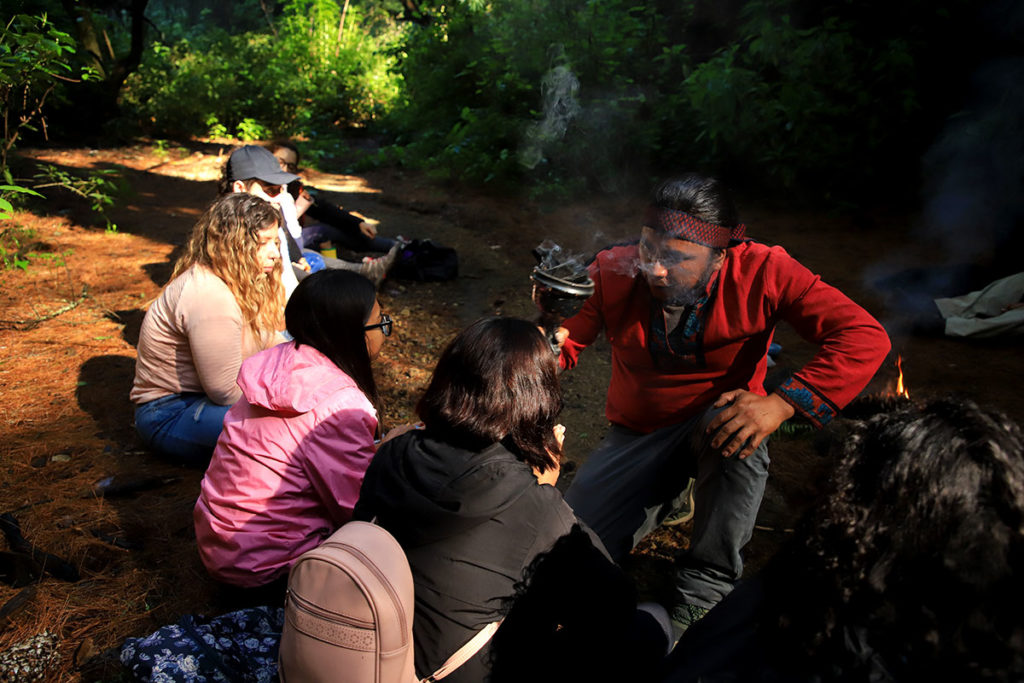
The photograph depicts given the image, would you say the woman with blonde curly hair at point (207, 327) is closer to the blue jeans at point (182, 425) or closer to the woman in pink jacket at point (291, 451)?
the blue jeans at point (182, 425)

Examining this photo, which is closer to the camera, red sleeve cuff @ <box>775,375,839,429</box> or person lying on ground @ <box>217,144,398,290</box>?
red sleeve cuff @ <box>775,375,839,429</box>

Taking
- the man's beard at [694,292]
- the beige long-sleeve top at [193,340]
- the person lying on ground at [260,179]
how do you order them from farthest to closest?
the person lying on ground at [260,179] → the beige long-sleeve top at [193,340] → the man's beard at [694,292]

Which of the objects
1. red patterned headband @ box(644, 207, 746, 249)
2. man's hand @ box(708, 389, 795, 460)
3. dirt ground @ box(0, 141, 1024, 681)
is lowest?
dirt ground @ box(0, 141, 1024, 681)

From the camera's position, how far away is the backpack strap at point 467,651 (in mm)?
1609

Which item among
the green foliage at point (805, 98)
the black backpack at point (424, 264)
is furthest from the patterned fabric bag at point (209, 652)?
the green foliage at point (805, 98)

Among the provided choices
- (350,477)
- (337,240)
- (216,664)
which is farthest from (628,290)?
(337,240)

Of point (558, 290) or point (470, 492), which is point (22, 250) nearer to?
point (558, 290)

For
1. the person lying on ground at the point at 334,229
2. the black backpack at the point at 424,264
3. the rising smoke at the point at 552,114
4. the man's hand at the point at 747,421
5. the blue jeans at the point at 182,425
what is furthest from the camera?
the rising smoke at the point at 552,114

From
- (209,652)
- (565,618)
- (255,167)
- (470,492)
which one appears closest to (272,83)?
(255,167)

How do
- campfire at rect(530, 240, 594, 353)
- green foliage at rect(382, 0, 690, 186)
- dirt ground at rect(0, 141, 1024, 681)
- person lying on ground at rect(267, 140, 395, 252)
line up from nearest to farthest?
dirt ground at rect(0, 141, 1024, 681)
campfire at rect(530, 240, 594, 353)
person lying on ground at rect(267, 140, 395, 252)
green foliage at rect(382, 0, 690, 186)

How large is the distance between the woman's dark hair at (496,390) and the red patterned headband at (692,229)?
931 mm

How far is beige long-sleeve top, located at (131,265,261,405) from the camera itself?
306 centimetres

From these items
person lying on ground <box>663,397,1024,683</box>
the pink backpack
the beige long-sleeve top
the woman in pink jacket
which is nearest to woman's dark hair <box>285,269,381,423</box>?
the woman in pink jacket

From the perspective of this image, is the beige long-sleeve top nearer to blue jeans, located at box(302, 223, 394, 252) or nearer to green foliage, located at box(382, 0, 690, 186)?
blue jeans, located at box(302, 223, 394, 252)
